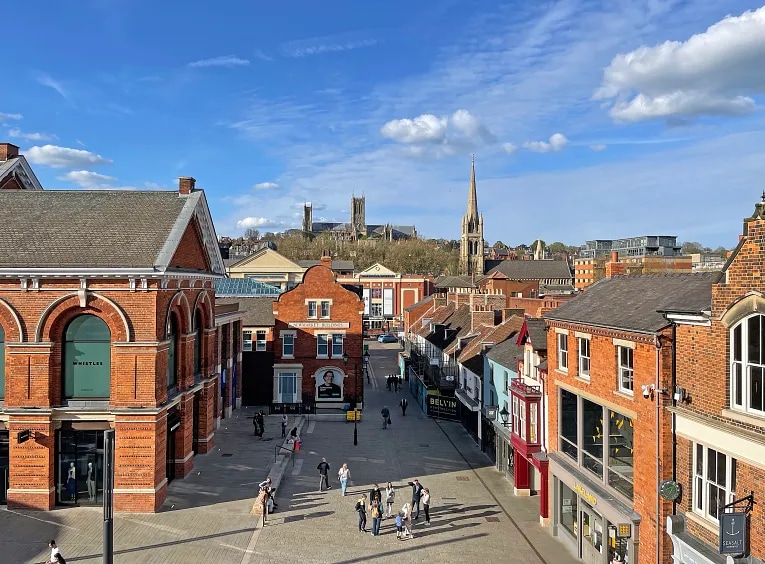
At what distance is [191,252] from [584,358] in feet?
50.3

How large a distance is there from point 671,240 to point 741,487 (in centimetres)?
4070

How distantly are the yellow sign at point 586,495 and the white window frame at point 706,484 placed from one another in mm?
4020

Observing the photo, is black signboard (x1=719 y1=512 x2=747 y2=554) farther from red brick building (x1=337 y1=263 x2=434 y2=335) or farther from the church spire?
the church spire

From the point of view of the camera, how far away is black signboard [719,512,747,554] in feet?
34.4

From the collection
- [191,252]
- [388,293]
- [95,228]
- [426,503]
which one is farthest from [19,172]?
[388,293]

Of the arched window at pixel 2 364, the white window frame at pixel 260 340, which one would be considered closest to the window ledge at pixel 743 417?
the arched window at pixel 2 364

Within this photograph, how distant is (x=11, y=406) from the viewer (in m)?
20.0

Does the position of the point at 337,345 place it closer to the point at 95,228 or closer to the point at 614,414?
the point at 95,228

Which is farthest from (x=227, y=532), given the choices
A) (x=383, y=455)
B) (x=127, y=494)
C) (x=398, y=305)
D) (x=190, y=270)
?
(x=398, y=305)

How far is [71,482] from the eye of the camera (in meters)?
20.7

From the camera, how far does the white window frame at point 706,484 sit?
11.3m

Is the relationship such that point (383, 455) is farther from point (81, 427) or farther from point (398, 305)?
point (398, 305)

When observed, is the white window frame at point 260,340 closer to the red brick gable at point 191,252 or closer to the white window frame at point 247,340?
the white window frame at point 247,340

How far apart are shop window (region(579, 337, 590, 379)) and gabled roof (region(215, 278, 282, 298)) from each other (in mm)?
34582
